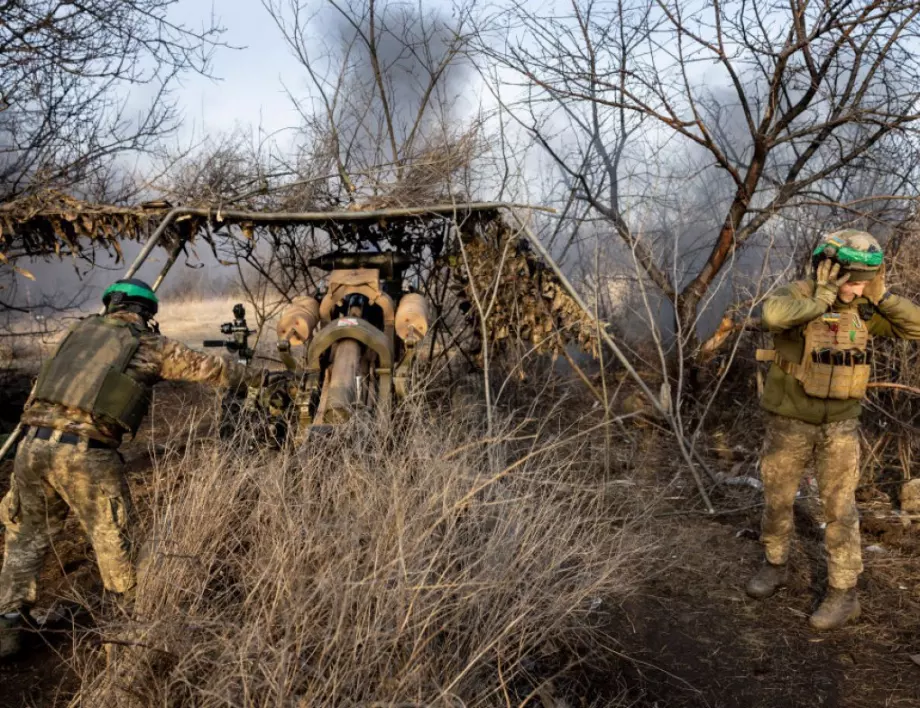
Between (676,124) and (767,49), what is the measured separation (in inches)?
49.0

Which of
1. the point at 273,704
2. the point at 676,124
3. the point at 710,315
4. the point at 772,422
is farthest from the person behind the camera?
the point at 710,315

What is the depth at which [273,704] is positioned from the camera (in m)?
2.54

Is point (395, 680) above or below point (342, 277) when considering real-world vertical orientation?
below

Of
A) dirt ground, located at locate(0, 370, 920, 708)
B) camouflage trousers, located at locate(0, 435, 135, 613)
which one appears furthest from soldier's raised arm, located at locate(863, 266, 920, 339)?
camouflage trousers, located at locate(0, 435, 135, 613)

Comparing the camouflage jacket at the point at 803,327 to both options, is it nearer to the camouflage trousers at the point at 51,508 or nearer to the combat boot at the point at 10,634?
the camouflage trousers at the point at 51,508

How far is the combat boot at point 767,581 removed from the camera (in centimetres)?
465

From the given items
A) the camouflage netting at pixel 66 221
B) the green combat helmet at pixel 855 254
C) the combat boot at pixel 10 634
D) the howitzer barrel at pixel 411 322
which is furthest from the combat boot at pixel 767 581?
the camouflage netting at pixel 66 221

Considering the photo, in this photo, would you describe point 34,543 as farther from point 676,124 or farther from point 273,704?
point 676,124

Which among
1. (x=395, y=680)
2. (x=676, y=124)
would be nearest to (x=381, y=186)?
(x=676, y=124)

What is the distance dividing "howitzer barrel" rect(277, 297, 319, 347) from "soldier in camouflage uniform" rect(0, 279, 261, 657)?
2593 mm

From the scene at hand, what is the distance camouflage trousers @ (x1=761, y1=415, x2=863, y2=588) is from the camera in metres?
4.27

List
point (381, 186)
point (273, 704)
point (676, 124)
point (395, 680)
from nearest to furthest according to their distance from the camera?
point (273, 704) < point (395, 680) < point (381, 186) < point (676, 124)

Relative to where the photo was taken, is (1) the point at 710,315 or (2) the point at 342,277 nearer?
(2) the point at 342,277

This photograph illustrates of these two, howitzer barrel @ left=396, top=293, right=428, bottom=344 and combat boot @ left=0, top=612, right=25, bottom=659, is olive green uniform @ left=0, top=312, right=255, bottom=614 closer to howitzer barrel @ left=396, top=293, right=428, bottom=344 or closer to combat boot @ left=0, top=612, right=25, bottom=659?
combat boot @ left=0, top=612, right=25, bottom=659
